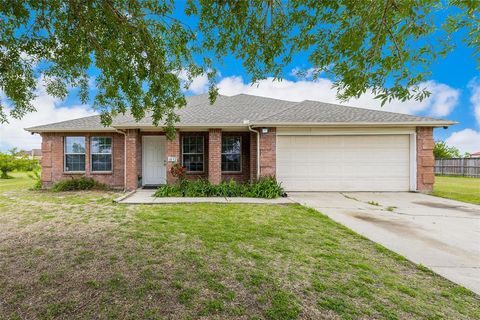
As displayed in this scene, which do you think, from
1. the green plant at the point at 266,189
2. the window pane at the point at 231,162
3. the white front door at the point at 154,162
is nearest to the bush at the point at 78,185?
the white front door at the point at 154,162

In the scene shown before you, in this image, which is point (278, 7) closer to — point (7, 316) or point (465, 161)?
point (7, 316)

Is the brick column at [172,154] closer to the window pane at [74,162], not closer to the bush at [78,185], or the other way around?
the bush at [78,185]

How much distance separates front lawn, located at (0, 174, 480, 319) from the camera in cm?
252

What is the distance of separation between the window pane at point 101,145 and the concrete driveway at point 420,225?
8.46 meters

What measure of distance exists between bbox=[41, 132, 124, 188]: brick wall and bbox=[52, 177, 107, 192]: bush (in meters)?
0.23

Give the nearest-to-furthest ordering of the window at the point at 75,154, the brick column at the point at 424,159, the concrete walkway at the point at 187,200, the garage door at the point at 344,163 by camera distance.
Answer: the concrete walkway at the point at 187,200
the brick column at the point at 424,159
the garage door at the point at 344,163
the window at the point at 75,154

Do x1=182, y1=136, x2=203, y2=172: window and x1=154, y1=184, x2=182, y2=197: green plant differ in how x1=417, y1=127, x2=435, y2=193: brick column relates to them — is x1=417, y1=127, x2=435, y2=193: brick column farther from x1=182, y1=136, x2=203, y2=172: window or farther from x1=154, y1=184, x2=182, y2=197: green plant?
x1=154, y1=184, x2=182, y2=197: green plant

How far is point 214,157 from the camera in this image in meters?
10.4

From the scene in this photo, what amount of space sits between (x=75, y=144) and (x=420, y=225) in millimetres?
13184

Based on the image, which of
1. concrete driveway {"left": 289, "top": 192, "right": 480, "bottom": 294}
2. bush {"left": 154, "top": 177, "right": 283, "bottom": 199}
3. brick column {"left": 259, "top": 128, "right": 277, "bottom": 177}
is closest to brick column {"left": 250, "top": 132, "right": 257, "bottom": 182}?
brick column {"left": 259, "top": 128, "right": 277, "bottom": 177}

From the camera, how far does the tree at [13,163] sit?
1712 cm

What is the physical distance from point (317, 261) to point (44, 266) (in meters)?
3.86

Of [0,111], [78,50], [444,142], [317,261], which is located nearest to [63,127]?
[0,111]

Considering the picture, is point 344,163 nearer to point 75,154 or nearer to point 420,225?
point 420,225
